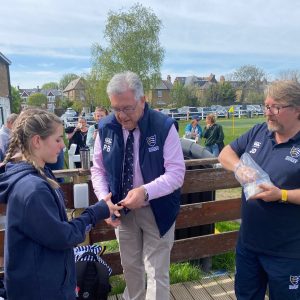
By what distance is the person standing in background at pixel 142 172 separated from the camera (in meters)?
2.32

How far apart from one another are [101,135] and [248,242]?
1350 mm

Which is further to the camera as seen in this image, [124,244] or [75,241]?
[124,244]

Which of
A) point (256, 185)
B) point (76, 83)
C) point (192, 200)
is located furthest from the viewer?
point (76, 83)

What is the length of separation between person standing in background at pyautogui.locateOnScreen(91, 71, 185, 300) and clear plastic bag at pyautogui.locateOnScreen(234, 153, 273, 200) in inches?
17.5

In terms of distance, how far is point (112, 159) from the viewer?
97.6 inches

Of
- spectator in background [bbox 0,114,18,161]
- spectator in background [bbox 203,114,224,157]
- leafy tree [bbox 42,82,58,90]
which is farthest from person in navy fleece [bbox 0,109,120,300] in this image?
leafy tree [bbox 42,82,58,90]

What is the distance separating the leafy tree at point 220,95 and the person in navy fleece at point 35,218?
57.4 meters

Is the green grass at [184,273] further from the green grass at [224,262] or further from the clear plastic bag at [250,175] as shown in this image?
the clear plastic bag at [250,175]

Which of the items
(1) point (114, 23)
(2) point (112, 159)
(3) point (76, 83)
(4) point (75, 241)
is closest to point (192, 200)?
(2) point (112, 159)

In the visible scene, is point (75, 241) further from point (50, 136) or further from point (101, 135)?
point (101, 135)

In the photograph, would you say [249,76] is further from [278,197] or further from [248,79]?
[278,197]

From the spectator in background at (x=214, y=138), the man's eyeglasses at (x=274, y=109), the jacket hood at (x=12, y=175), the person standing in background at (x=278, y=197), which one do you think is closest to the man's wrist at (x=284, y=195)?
the person standing in background at (x=278, y=197)

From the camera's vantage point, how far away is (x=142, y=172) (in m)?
2.44

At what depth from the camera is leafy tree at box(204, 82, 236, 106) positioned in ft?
188
